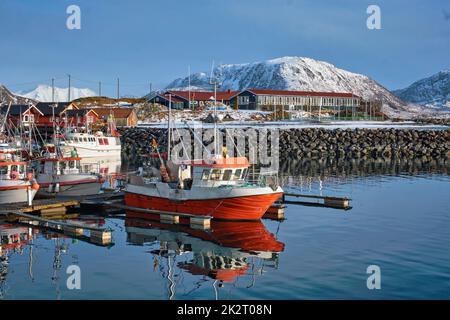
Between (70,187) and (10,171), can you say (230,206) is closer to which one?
(10,171)

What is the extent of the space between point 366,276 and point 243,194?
10602mm

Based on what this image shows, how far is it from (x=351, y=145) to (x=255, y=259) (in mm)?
62037

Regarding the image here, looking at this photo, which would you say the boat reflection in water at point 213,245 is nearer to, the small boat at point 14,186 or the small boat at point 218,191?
the small boat at point 218,191

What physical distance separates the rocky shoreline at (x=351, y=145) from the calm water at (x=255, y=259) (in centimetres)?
4249

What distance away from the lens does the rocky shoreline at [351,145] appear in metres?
80.5

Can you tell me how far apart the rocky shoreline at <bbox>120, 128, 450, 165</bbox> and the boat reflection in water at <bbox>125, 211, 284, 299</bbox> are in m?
43.8

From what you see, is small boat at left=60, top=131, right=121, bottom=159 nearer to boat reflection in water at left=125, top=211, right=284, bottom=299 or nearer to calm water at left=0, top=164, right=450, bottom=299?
calm water at left=0, top=164, right=450, bottom=299

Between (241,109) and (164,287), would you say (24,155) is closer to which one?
(164,287)

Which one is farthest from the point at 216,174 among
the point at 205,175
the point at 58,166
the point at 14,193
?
the point at 58,166

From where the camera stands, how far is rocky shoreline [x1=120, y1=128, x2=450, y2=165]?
264ft

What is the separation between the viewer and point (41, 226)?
32844 mm

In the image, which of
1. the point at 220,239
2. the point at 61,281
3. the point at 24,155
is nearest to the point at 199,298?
the point at 61,281

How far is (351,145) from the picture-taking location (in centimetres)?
8538

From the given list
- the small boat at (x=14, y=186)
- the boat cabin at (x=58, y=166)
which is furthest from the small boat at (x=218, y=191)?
the boat cabin at (x=58, y=166)
